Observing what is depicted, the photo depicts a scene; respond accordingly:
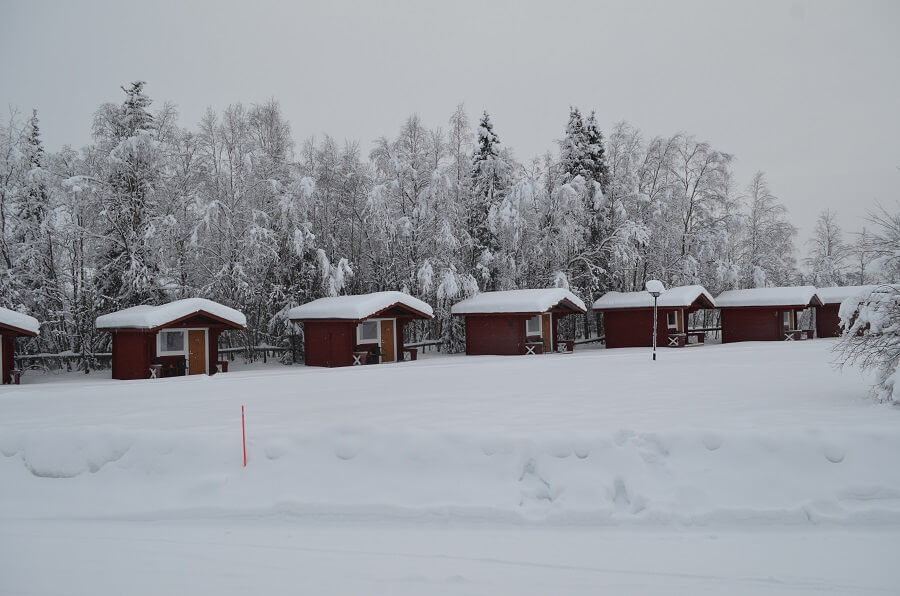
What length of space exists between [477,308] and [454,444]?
2012cm

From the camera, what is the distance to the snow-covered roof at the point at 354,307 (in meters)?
23.9

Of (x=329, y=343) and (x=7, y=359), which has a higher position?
(x=329, y=343)

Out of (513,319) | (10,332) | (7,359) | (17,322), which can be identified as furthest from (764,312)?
(7,359)

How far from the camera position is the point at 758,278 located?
128ft

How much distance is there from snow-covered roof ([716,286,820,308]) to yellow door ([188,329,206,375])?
2664 cm

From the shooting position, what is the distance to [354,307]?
78.4 ft

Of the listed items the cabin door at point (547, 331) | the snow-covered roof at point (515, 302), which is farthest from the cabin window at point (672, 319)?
the cabin door at point (547, 331)

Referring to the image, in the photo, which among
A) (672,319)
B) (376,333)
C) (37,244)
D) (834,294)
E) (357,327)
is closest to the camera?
(357,327)

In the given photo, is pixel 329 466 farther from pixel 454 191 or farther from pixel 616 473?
pixel 454 191

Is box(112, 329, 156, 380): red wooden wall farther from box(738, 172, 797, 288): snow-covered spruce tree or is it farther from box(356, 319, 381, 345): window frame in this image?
box(738, 172, 797, 288): snow-covered spruce tree

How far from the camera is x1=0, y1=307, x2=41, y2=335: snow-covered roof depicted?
62.2ft

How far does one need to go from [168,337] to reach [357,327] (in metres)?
7.26

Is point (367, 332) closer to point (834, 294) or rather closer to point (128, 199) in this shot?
point (128, 199)

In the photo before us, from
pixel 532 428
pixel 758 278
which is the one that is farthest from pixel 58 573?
pixel 758 278
